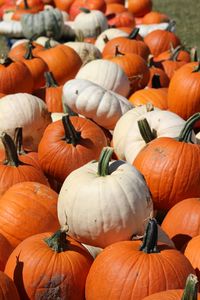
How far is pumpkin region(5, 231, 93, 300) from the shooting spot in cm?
188

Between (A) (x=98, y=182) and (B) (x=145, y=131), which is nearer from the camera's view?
(A) (x=98, y=182)

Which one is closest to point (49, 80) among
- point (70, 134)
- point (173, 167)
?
point (70, 134)

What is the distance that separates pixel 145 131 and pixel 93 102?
461mm

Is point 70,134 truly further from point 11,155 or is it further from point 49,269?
point 49,269

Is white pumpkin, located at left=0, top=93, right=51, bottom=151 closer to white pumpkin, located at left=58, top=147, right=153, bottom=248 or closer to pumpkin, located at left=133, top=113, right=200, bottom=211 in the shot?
pumpkin, located at left=133, top=113, right=200, bottom=211

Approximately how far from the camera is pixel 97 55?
15.8 feet

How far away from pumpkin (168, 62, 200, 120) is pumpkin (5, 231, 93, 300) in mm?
1687

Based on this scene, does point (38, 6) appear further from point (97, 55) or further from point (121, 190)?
point (121, 190)

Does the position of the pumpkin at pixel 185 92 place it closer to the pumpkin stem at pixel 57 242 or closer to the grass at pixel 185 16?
the pumpkin stem at pixel 57 242

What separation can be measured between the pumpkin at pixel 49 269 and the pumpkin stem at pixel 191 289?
55cm

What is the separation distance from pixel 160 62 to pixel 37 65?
1069mm

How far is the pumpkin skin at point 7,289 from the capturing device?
172 cm

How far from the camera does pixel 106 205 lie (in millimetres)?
2037

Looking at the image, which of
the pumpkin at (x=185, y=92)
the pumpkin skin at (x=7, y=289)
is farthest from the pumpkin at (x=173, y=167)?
the pumpkin skin at (x=7, y=289)
